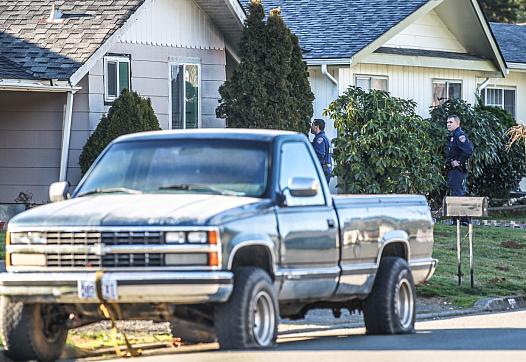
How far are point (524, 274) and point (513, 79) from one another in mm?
17313

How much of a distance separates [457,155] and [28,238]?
1519cm

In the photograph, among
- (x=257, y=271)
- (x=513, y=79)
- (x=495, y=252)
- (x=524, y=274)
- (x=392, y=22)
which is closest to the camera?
(x=257, y=271)

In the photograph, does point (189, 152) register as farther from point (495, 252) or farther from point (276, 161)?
point (495, 252)

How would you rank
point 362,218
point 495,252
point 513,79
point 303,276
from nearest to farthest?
point 303,276, point 362,218, point 495,252, point 513,79

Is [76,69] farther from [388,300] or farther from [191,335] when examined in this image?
[388,300]

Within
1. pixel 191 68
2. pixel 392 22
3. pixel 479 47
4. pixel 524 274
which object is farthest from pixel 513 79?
pixel 524 274

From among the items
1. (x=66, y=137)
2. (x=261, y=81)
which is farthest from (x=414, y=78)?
(x=66, y=137)

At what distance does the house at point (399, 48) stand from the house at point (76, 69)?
3.87 m

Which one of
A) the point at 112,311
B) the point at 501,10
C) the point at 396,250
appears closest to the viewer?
the point at 112,311

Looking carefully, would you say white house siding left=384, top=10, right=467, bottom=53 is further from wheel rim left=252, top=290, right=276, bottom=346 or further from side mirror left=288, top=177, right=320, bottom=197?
wheel rim left=252, top=290, right=276, bottom=346

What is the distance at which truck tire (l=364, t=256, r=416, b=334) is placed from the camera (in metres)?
13.8

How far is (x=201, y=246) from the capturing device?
11.3 metres

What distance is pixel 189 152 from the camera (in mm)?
12711

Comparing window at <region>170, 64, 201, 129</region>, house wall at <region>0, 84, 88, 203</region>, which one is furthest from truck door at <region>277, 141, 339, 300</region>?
window at <region>170, 64, 201, 129</region>
